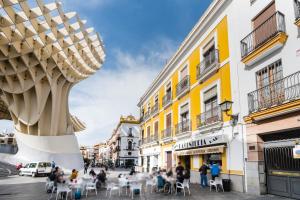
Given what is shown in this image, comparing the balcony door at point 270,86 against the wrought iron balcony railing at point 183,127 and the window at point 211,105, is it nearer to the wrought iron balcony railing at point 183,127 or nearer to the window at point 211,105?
the window at point 211,105

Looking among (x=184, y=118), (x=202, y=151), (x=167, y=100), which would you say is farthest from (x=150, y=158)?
(x=202, y=151)

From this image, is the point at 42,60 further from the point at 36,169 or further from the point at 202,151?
the point at 202,151

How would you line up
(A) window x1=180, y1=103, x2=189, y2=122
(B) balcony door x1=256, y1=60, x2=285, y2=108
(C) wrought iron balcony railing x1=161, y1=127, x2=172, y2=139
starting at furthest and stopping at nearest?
(C) wrought iron balcony railing x1=161, y1=127, x2=172, y2=139 < (A) window x1=180, y1=103, x2=189, y2=122 < (B) balcony door x1=256, y1=60, x2=285, y2=108

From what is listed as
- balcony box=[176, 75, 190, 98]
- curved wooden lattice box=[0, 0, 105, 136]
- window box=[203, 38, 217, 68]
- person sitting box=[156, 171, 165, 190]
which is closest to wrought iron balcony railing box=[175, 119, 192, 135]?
balcony box=[176, 75, 190, 98]

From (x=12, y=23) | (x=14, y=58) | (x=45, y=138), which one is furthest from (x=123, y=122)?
(x=12, y=23)

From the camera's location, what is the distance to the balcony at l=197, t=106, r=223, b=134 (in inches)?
565

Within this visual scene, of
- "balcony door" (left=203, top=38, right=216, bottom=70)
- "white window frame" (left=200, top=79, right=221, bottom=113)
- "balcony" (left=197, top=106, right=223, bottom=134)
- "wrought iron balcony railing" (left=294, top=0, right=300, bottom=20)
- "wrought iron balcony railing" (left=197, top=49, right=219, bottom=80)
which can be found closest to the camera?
"wrought iron balcony railing" (left=294, top=0, right=300, bottom=20)

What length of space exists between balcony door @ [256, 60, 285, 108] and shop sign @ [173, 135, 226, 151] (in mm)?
3611

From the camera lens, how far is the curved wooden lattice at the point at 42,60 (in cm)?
2422

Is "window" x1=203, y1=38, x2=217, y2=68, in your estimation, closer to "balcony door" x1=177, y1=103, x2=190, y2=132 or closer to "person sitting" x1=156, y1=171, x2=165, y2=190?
"balcony door" x1=177, y1=103, x2=190, y2=132

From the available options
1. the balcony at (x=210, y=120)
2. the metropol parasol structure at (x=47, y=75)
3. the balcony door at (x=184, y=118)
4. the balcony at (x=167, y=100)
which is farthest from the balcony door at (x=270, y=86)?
the metropol parasol structure at (x=47, y=75)

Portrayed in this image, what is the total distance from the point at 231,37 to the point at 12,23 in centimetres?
1853

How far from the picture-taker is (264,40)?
10.6 meters

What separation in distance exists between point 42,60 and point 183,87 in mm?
19816
